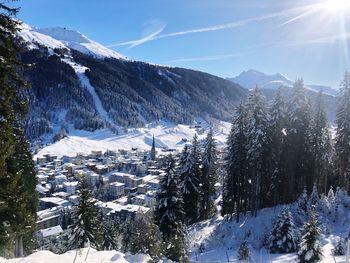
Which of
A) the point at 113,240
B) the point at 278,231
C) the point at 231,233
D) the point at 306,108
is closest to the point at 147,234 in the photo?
the point at 278,231

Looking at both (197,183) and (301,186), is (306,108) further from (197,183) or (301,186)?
(197,183)

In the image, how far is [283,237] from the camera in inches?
1005

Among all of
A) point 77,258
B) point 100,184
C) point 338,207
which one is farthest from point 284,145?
point 100,184

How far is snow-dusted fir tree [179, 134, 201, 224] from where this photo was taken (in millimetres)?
39312

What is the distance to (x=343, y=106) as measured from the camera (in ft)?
122

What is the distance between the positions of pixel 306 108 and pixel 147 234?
76.8 ft

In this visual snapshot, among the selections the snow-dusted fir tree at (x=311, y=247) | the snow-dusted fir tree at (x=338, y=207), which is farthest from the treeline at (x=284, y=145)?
the snow-dusted fir tree at (x=311, y=247)

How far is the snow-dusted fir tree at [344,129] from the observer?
36.4 meters

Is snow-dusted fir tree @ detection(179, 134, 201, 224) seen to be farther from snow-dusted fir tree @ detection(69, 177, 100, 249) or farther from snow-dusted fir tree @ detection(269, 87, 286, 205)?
snow-dusted fir tree @ detection(69, 177, 100, 249)

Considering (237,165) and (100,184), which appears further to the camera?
(100,184)

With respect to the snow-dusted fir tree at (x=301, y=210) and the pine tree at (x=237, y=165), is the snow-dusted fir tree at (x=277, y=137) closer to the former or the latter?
the pine tree at (x=237, y=165)

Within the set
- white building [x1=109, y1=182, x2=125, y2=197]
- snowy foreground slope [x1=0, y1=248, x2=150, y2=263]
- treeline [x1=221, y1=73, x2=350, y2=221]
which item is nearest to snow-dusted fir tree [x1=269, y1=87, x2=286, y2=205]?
treeline [x1=221, y1=73, x2=350, y2=221]

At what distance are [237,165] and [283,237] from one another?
12.9 metres

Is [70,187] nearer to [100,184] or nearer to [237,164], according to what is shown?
[100,184]
